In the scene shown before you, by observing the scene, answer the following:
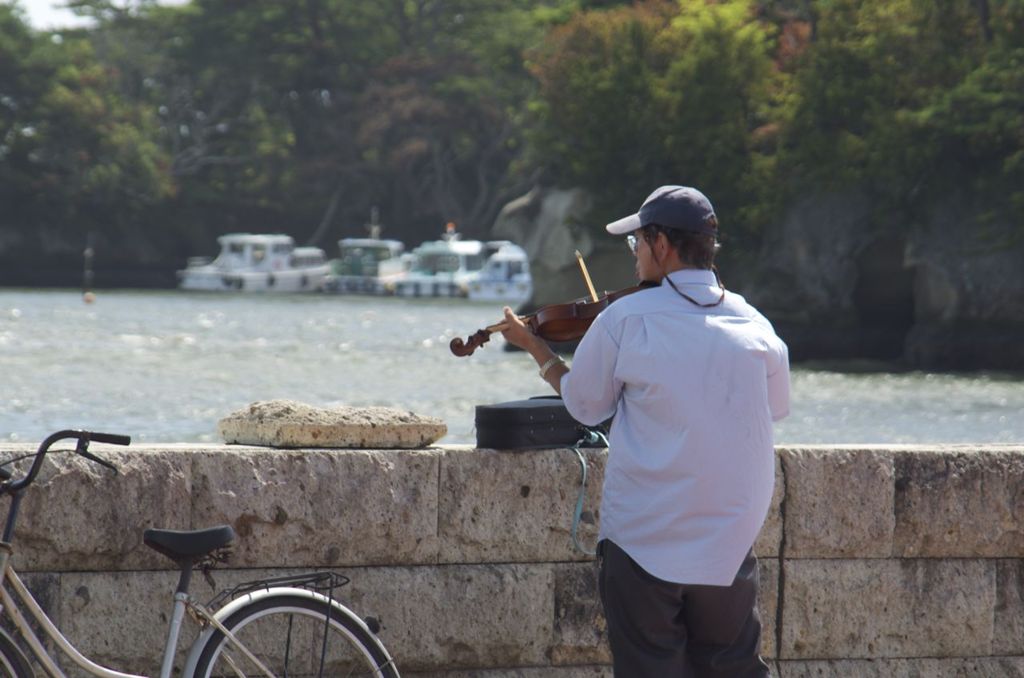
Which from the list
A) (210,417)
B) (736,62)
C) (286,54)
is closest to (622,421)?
(210,417)

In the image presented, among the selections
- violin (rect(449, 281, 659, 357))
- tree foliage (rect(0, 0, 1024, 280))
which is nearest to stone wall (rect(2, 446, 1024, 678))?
violin (rect(449, 281, 659, 357))

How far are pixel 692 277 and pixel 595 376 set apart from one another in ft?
1.07

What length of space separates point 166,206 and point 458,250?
1237 cm

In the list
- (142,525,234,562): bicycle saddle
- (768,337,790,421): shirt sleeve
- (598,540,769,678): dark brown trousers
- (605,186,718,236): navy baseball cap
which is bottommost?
(598,540,769,678): dark brown trousers

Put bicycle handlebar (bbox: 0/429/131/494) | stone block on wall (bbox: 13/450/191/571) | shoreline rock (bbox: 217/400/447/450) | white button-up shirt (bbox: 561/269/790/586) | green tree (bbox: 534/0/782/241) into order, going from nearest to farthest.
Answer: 1. white button-up shirt (bbox: 561/269/790/586)
2. bicycle handlebar (bbox: 0/429/131/494)
3. stone block on wall (bbox: 13/450/191/571)
4. shoreline rock (bbox: 217/400/447/450)
5. green tree (bbox: 534/0/782/241)

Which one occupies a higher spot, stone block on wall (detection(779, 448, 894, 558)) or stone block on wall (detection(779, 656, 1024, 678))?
stone block on wall (detection(779, 448, 894, 558))

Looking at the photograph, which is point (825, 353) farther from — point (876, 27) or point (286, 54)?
point (286, 54)

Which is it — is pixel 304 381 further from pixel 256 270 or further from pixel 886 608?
pixel 256 270

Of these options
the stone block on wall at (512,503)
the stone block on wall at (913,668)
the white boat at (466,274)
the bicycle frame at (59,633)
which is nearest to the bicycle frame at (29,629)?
the bicycle frame at (59,633)

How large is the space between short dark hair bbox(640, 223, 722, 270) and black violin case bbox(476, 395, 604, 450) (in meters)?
1.36

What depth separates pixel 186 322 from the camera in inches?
1897

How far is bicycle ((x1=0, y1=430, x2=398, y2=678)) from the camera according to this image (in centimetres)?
409

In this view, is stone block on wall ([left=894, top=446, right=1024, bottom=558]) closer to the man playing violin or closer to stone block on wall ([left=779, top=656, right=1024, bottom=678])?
stone block on wall ([left=779, top=656, right=1024, bottom=678])

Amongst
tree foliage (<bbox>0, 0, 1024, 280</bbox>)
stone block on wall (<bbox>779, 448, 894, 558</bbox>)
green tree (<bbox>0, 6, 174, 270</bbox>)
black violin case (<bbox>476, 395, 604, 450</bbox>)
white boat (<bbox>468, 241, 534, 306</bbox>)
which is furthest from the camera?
white boat (<bbox>468, 241, 534, 306</bbox>)
